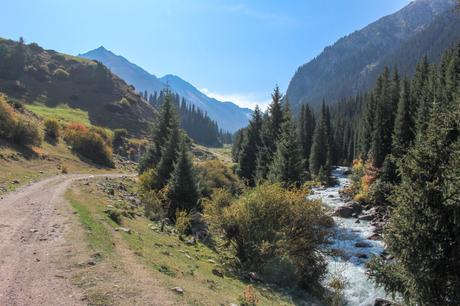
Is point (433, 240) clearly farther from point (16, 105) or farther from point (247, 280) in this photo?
point (16, 105)

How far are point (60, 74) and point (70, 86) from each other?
778 centimetres

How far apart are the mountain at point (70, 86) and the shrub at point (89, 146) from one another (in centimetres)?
5470

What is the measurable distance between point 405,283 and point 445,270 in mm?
1549

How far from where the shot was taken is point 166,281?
43.5 ft

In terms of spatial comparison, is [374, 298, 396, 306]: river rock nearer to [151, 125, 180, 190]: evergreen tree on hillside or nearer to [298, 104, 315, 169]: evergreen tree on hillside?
[151, 125, 180, 190]: evergreen tree on hillside

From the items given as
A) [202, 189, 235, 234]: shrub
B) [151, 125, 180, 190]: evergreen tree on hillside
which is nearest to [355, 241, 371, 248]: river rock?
[202, 189, 235, 234]: shrub

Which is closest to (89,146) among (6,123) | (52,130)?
(52,130)

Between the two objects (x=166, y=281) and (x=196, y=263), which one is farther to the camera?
(x=196, y=263)

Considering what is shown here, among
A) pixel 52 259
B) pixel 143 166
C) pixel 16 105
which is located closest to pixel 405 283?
pixel 52 259

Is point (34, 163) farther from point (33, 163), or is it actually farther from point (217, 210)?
point (217, 210)

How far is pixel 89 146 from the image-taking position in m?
63.8

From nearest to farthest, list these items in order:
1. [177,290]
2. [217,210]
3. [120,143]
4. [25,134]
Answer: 1. [177,290]
2. [217,210]
3. [25,134]
4. [120,143]

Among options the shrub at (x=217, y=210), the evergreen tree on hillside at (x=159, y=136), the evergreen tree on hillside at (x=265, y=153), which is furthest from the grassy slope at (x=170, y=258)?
the evergreen tree on hillside at (x=265, y=153)

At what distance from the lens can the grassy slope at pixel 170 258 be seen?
544 inches
